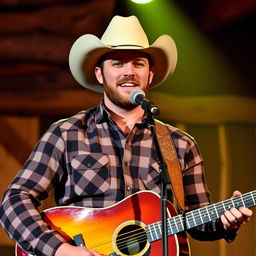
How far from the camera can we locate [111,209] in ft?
9.55

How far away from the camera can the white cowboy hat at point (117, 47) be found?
3.28 m

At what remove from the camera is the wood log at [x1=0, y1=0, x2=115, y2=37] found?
15.1 feet

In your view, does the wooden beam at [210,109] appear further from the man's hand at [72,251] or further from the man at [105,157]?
the man's hand at [72,251]

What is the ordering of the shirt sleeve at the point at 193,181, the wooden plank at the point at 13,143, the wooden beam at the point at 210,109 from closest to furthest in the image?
the shirt sleeve at the point at 193,181 < the wooden plank at the point at 13,143 < the wooden beam at the point at 210,109

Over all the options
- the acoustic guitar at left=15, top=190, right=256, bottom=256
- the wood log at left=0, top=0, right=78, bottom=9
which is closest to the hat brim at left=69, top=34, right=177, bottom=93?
the acoustic guitar at left=15, top=190, right=256, bottom=256

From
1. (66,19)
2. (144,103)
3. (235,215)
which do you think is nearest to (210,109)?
(66,19)

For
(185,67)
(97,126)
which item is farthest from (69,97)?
(97,126)

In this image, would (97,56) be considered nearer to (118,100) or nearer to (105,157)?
(118,100)

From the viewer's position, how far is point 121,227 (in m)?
2.88

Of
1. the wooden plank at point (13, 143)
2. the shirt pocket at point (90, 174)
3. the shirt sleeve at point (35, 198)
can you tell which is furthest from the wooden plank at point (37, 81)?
the shirt pocket at point (90, 174)

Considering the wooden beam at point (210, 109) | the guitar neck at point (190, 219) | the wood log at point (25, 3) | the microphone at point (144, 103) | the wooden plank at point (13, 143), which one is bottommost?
the guitar neck at point (190, 219)

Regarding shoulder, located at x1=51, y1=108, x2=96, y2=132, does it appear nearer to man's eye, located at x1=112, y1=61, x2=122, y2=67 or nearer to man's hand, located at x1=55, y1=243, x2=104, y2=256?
man's eye, located at x1=112, y1=61, x2=122, y2=67

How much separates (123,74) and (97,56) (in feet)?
0.88

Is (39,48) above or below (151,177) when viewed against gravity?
above
